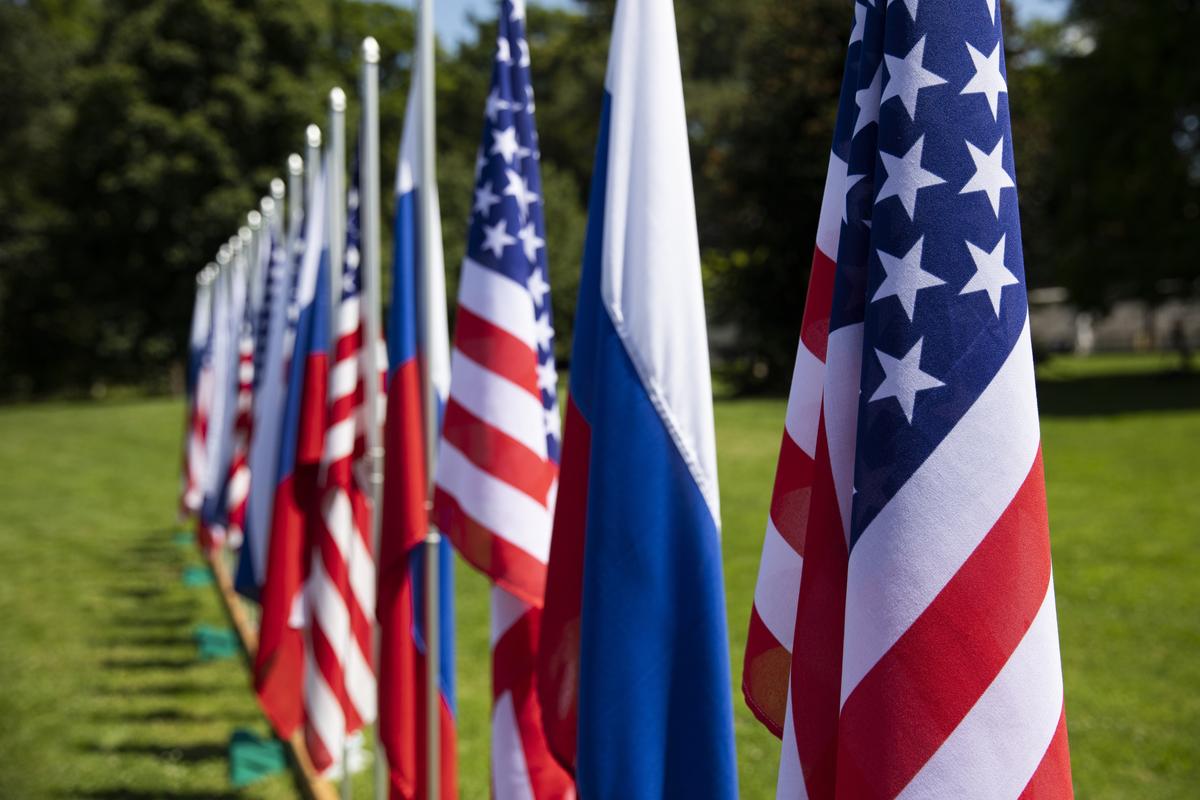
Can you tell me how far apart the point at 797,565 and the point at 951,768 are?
54 cm

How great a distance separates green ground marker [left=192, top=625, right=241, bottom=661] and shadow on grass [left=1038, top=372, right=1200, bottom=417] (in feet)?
55.1

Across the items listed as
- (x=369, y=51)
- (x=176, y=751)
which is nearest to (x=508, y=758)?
(x=369, y=51)

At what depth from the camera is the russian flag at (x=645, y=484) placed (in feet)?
8.93

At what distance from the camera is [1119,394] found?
25281 mm

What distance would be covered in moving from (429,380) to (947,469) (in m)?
2.59

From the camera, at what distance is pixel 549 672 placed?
2.99m

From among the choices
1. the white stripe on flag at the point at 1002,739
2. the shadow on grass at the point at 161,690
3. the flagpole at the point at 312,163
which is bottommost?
the shadow on grass at the point at 161,690

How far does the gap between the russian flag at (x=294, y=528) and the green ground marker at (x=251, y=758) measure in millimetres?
433

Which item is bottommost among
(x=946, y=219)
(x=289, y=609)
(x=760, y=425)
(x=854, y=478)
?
(x=760, y=425)

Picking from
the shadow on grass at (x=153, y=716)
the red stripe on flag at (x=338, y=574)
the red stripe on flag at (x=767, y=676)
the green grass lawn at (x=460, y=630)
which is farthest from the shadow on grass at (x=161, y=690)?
the red stripe on flag at (x=767, y=676)

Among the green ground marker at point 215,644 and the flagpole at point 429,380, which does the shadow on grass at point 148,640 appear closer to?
the green ground marker at point 215,644

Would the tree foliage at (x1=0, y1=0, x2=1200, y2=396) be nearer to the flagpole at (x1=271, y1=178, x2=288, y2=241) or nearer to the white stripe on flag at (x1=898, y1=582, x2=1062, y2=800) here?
the flagpole at (x1=271, y1=178, x2=288, y2=241)

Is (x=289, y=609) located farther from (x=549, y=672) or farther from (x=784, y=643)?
(x=784, y=643)

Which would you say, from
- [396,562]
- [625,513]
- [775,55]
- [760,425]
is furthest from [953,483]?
[775,55]
